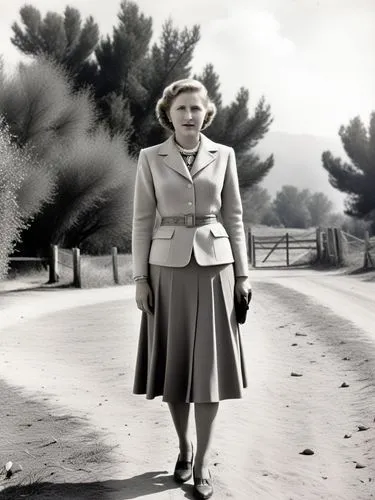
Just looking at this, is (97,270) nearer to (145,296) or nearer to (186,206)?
(145,296)

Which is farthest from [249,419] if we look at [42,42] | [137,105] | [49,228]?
[42,42]

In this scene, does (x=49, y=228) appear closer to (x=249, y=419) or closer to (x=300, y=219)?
(x=249, y=419)

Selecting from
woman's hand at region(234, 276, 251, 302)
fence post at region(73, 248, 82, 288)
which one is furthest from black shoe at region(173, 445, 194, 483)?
fence post at region(73, 248, 82, 288)

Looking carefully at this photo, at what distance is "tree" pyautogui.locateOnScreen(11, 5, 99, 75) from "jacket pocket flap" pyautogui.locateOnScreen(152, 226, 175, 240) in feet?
91.0

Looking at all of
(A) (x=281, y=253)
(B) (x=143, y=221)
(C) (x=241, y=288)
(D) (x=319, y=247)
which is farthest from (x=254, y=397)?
(A) (x=281, y=253)

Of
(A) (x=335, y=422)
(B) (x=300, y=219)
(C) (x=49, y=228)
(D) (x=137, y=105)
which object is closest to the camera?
(A) (x=335, y=422)

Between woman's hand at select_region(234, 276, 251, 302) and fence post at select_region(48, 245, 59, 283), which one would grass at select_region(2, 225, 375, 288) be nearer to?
fence post at select_region(48, 245, 59, 283)

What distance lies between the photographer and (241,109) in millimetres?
30344

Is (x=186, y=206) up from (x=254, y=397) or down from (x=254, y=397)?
up

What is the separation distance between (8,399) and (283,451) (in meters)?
2.76

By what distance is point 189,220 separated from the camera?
3955 millimetres

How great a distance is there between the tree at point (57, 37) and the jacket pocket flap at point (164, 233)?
27.7m

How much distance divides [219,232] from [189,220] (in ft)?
0.58

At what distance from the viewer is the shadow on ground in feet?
13.5
